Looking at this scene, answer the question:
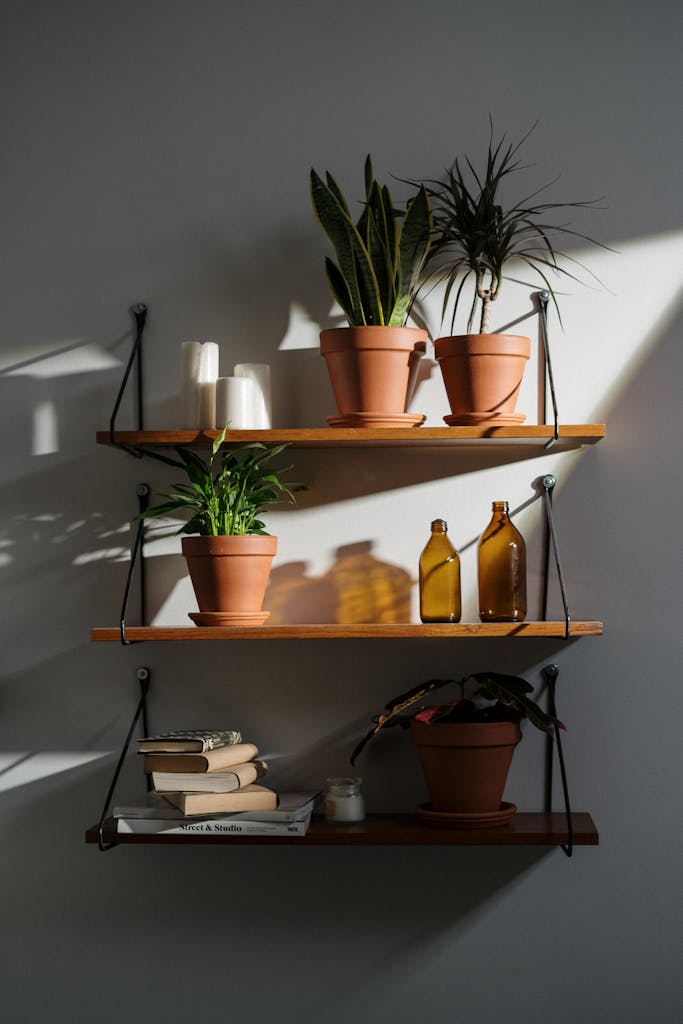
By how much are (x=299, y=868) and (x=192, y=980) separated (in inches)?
11.8

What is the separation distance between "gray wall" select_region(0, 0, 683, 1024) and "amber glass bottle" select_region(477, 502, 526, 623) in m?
0.14

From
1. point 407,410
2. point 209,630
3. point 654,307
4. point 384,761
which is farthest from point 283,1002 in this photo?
point 654,307

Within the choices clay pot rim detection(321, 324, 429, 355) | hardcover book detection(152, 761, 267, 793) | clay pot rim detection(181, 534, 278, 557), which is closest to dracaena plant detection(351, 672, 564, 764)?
hardcover book detection(152, 761, 267, 793)

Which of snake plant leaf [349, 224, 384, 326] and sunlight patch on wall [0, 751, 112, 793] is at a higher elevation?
snake plant leaf [349, 224, 384, 326]

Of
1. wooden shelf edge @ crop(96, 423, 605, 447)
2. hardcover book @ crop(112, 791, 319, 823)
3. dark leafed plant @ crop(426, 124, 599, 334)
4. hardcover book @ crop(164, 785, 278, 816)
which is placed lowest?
hardcover book @ crop(112, 791, 319, 823)

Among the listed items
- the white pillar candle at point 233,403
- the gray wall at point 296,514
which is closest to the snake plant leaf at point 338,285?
the gray wall at point 296,514

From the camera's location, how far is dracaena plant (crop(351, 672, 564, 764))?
1.84m

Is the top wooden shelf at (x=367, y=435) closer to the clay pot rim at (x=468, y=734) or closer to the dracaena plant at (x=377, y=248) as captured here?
the dracaena plant at (x=377, y=248)

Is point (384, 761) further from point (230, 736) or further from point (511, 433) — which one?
point (511, 433)

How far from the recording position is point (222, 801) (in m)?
→ 1.84

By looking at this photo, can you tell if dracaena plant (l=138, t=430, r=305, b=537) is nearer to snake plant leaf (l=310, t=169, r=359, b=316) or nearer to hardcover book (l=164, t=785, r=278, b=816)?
snake plant leaf (l=310, t=169, r=359, b=316)

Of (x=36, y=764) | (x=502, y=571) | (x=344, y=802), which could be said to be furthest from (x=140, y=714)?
(x=502, y=571)

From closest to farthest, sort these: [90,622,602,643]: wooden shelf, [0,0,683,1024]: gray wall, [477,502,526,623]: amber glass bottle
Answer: [90,622,602,643]: wooden shelf → [477,502,526,623]: amber glass bottle → [0,0,683,1024]: gray wall

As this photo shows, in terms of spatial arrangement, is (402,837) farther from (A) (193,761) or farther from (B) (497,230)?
(B) (497,230)
